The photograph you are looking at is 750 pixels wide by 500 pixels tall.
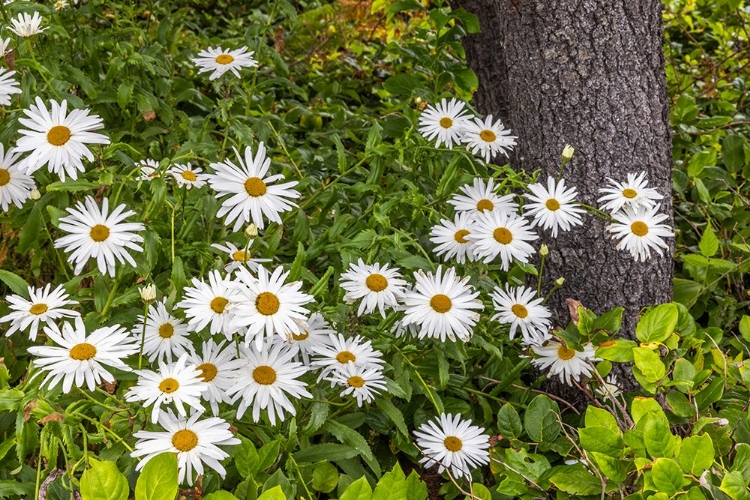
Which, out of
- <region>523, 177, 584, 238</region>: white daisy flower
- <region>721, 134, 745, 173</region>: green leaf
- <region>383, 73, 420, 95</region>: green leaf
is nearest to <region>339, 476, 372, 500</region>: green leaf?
<region>523, 177, 584, 238</region>: white daisy flower

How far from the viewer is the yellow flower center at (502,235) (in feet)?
6.05

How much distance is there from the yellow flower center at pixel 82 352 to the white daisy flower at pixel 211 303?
18 centimetres

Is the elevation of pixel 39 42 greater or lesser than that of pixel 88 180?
greater

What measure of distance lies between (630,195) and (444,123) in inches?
21.9

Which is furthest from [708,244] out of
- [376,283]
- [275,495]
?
[275,495]

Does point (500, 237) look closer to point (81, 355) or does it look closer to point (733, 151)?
point (81, 355)

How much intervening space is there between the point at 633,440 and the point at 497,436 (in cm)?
46

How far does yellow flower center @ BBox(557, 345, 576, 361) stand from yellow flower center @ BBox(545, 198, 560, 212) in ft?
1.11

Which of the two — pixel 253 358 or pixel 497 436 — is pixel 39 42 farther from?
pixel 497 436

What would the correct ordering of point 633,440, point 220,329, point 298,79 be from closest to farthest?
point 633,440, point 220,329, point 298,79

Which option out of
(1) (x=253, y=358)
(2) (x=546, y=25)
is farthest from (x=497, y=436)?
(2) (x=546, y=25)

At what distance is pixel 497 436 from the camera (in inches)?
72.7

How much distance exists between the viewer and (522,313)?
1.91 m

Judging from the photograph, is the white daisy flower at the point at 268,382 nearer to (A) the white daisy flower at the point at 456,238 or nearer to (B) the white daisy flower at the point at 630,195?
(A) the white daisy flower at the point at 456,238
